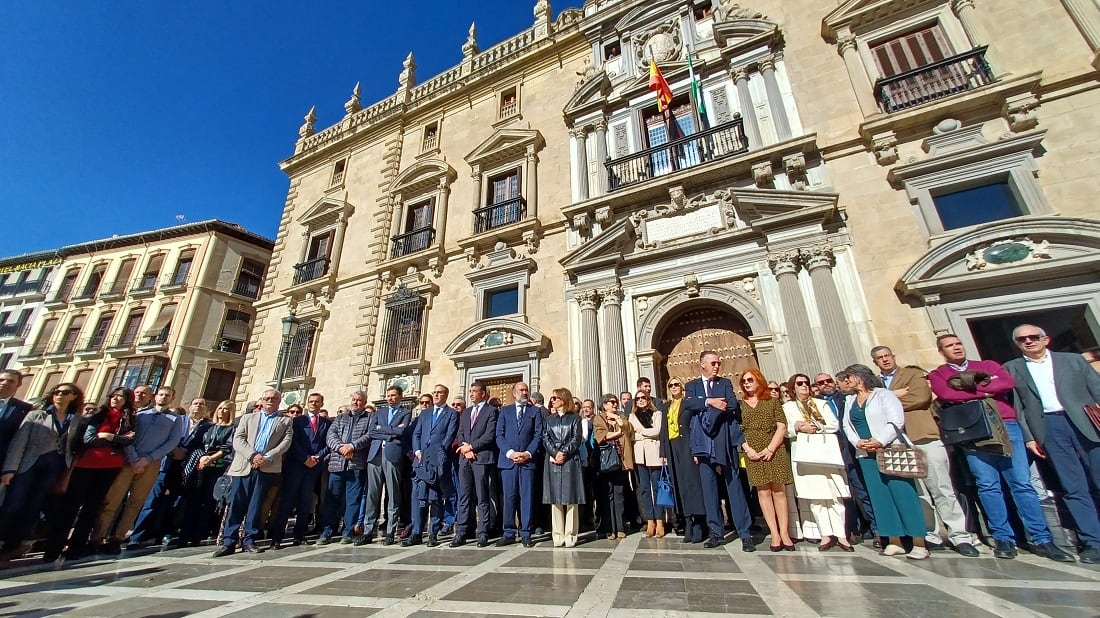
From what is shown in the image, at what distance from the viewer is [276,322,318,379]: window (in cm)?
1241

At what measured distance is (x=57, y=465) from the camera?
13.3 feet

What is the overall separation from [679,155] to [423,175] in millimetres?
8015

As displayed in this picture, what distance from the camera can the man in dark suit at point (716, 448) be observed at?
3.97m

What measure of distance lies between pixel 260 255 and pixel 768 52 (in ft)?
87.1

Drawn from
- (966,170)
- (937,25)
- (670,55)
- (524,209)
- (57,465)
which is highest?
(670,55)

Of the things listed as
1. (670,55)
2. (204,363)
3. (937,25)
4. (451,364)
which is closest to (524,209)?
(451,364)

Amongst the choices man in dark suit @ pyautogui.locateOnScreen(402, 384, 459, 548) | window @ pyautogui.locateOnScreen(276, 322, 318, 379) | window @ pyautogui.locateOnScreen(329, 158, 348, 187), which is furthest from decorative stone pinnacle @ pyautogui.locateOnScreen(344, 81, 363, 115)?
man in dark suit @ pyautogui.locateOnScreen(402, 384, 459, 548)

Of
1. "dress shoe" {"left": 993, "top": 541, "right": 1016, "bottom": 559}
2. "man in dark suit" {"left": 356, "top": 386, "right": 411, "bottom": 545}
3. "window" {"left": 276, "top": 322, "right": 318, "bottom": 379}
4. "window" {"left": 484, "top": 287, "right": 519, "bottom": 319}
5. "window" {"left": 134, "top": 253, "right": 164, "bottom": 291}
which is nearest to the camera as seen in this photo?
"dress shoe" {"left": 993, "top": 541, "right": 1016, "bottom": 559}

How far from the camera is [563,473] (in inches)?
177

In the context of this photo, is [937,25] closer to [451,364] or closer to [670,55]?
[670,55]

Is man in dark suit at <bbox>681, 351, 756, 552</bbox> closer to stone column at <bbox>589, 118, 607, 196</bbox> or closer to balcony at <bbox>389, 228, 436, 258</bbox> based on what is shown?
stone column at <bbox>589, 118, 607, 196</bbox>

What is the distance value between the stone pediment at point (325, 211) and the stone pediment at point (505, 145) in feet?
16.0

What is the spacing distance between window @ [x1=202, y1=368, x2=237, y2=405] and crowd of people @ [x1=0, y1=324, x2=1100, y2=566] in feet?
62.6

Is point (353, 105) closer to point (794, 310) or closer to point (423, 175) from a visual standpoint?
point (423, 175)
